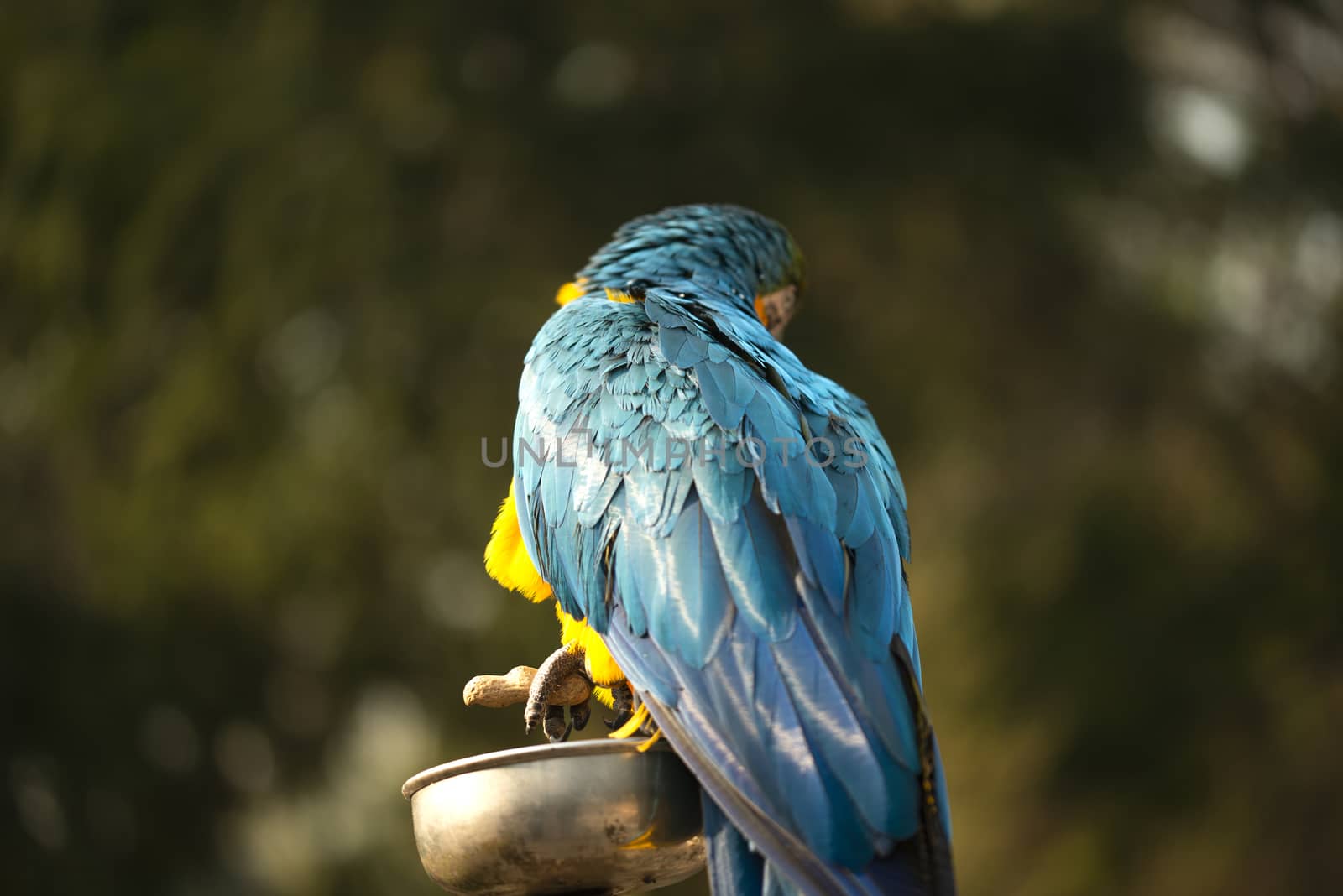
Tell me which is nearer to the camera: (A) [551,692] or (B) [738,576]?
(B) [738,576]

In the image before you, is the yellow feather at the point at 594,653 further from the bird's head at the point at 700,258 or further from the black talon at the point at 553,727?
the bird's head at the point at 700,258

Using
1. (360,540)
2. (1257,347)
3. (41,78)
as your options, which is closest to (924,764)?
(360,540)

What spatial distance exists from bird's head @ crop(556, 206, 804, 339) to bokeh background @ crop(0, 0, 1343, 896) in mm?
2123

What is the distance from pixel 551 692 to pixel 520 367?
301 cm

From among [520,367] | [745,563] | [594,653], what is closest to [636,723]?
[594,653]

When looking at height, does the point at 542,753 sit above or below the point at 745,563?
below

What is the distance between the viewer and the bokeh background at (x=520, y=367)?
4840 mm

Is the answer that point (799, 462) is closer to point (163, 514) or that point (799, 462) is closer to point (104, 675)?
point (163, 514)

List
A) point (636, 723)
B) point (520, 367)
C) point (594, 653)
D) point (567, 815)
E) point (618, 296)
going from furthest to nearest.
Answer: point (520, 367) → point (618, 296) → point (594, 653) → point (636, 723) → point (567, 815)

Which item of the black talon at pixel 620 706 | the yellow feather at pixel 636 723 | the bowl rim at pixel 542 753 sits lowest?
the black talon at pixel 620 706

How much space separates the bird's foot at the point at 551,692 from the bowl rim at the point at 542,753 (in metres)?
0.26

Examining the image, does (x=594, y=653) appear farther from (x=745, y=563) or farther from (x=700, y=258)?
(x=700, y=258)

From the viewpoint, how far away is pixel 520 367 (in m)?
4.79

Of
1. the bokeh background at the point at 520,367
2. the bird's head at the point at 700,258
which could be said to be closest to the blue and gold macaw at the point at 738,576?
the bird's head at the point at 700,258
